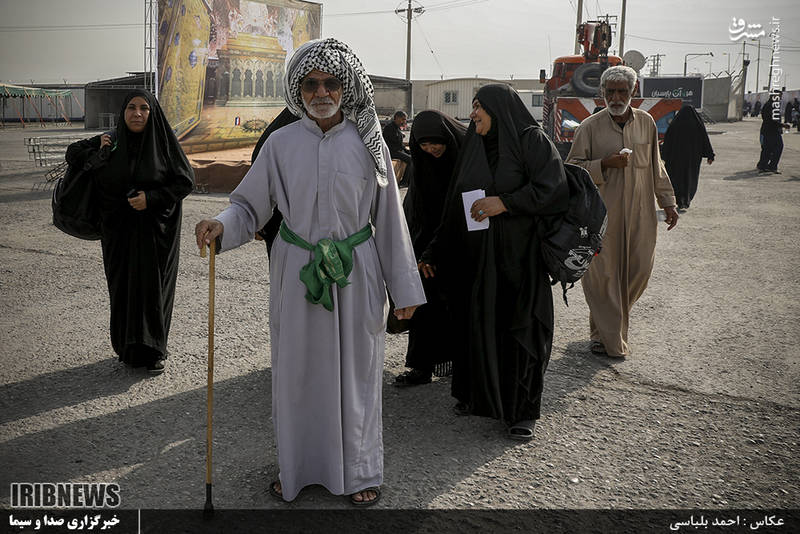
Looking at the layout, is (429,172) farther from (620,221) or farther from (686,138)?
(686,138)

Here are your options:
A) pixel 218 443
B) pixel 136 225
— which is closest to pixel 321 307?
pixel 218 443

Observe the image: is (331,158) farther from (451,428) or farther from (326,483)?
(451,428)

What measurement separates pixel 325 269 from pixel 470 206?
3.53ft

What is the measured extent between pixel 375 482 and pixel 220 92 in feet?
53.8

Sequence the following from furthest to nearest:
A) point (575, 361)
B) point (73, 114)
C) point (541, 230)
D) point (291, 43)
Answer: point (73, 114) < point (291, 43) < point (575, 361) < point (541, 230)

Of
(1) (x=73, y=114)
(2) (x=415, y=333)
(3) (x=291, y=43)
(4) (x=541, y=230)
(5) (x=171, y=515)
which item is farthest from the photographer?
(1) (x=73, y=114)

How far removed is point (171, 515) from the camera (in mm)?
2832

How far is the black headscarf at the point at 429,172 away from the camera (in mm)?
3954

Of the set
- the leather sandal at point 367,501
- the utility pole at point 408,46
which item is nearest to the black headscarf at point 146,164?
the leather sandal at point 367,501

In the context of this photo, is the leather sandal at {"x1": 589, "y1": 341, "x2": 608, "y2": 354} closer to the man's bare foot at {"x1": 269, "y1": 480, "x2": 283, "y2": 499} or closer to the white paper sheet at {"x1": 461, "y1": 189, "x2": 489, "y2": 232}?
the white paper sheet at {"x1": 461, "y1": 189, "x2": 489, "y2": 232}

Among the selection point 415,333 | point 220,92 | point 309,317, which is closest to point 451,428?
point 415,333

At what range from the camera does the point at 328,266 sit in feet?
9.20

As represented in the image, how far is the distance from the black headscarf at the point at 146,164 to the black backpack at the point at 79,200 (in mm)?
106

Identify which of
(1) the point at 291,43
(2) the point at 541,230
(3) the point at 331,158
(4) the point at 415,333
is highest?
(1) the point at 291,43
